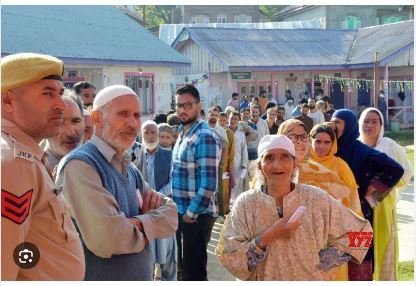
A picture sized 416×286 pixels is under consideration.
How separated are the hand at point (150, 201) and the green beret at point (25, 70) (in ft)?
3.14

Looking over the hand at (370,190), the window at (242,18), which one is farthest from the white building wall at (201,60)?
the window at (242,18)

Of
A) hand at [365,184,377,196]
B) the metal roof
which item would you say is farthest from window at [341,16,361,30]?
hand at [365,184,377,196]

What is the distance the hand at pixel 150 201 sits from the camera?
122 inches

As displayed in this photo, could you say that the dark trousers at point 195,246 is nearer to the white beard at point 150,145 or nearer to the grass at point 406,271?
the white beard at point 150,145

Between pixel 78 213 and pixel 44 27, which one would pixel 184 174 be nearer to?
pixel 78 213

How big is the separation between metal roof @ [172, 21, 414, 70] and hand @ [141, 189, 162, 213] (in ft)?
66.9

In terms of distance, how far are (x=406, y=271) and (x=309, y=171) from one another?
2531 mm

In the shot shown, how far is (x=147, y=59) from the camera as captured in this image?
15797 millimetres

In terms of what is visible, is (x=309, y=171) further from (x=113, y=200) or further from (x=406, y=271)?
(x=406, y=271)

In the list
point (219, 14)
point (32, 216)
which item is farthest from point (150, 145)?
point (219, 14)

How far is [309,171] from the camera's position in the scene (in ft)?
14.7

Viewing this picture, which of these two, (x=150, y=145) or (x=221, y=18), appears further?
(x=221, y=18)

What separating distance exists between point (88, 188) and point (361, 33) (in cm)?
2916

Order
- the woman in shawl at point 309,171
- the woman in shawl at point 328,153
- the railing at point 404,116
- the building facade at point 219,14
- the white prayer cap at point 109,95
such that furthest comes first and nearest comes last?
1. the building facade at point 219,14
2. the railing at point 404,116
3. the woman in shawl at point 328,153
4. the woman in shawl at point 309,171
5. the white prayer cap at point 109,95
